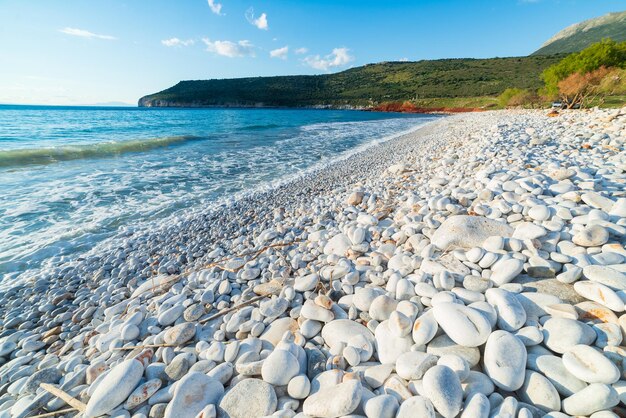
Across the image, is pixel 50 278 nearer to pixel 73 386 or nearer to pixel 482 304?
pixel 73 386

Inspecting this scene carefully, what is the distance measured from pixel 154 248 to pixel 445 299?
3.85 meters

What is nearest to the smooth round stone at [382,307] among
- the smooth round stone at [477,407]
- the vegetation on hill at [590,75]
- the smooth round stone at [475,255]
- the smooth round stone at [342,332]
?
the smooth round stone at [342,332]

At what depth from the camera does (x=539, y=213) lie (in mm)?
2590

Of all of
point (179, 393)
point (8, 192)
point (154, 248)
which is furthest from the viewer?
point (8, 192)

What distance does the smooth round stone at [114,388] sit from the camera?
148 centimetres

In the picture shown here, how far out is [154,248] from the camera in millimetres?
3926

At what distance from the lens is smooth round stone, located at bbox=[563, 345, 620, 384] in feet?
3.88

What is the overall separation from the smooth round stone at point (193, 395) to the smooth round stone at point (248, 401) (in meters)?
0.09

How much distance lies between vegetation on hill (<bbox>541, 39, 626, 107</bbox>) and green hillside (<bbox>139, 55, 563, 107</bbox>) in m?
35.6

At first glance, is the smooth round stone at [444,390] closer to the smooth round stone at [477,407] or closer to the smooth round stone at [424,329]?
the smooth round stone at [477,407]

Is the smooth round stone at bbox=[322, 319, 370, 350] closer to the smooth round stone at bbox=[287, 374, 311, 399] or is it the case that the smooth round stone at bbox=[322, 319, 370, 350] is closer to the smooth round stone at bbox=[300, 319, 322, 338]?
the smooth round stone at bbox=[300, 319, 322, 338]

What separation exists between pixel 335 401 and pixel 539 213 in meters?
2.60

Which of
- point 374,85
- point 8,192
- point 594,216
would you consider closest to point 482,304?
point 594,216

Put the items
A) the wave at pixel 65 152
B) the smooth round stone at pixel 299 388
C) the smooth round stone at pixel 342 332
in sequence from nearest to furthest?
the smooth round stone at pixel 299 388, the smooth round stone at pixel 342 332, the wave at pixel 65 152
